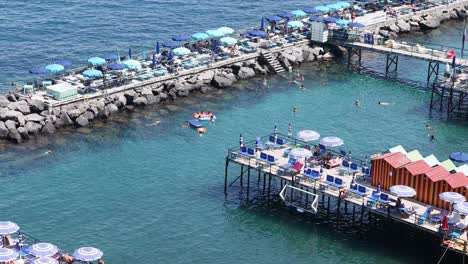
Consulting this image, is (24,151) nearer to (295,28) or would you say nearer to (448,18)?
(295,28)

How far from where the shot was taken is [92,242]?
90188 mm

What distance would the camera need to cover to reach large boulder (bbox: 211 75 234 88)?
134125 mm

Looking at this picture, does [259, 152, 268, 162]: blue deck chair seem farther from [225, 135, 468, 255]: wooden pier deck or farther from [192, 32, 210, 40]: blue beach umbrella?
[192, 32, 210, 40]: blue beach umbrella

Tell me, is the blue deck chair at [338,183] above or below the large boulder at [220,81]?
below

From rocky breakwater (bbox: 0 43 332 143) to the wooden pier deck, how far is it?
77.7ft

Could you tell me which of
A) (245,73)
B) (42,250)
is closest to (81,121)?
(245,73)

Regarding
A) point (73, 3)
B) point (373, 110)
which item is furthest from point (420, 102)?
point (73, 3)

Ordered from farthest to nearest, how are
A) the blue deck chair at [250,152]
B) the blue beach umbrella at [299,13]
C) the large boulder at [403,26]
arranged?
the large boulder at [403,26] < the blue beach umbrella at [299,13] < the blue deck chair at [250,152]

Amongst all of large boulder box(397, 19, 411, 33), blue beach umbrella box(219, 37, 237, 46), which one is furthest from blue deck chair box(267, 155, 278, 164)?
large boulder box(397, 19, 411, 33)

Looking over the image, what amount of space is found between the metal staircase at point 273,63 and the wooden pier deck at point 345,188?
36.9 metres

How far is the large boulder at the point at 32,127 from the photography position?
115 meters

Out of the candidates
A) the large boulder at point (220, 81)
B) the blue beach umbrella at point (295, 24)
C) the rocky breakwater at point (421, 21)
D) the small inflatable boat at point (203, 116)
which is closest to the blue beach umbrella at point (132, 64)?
the large boulder at point (220, 81)

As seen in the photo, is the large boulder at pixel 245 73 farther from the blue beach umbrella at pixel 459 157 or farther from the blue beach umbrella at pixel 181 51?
the blue beach umbrella at pixel 459 157

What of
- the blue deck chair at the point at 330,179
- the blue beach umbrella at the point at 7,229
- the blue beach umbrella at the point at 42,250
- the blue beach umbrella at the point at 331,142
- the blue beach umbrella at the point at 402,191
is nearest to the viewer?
the blue beach umbrella at the point at 42,250
